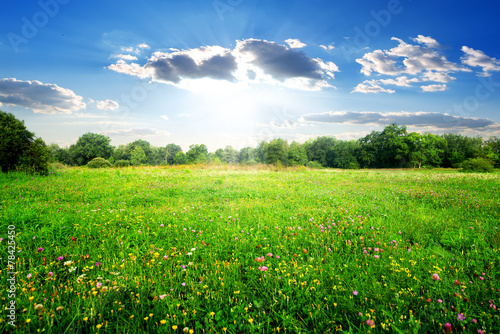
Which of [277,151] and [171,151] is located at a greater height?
[171,151]

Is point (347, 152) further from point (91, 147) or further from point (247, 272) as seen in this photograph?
point (91, 147)

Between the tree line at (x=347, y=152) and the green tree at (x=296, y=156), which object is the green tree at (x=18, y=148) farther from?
the green tree at (x=296, y=156)

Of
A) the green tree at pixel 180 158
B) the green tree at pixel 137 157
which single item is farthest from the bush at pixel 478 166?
the green tree at pixel 137 157

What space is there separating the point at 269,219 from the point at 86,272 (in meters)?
3.84

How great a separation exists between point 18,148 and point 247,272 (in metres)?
16.4

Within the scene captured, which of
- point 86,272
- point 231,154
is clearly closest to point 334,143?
point 231,154

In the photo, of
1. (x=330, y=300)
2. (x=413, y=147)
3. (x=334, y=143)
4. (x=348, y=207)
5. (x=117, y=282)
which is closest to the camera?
(x=330, y=300)

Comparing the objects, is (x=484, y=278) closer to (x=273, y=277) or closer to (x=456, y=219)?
(x=273, y=277)

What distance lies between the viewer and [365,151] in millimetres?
69062

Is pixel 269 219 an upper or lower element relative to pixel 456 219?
upper

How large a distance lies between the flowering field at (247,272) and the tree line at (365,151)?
47962mm

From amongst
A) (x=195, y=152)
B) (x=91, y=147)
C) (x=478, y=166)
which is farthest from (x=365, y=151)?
(x=91, y=147)

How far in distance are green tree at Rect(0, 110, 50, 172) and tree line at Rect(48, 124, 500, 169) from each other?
41158 mm

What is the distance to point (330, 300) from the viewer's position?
105 inches
